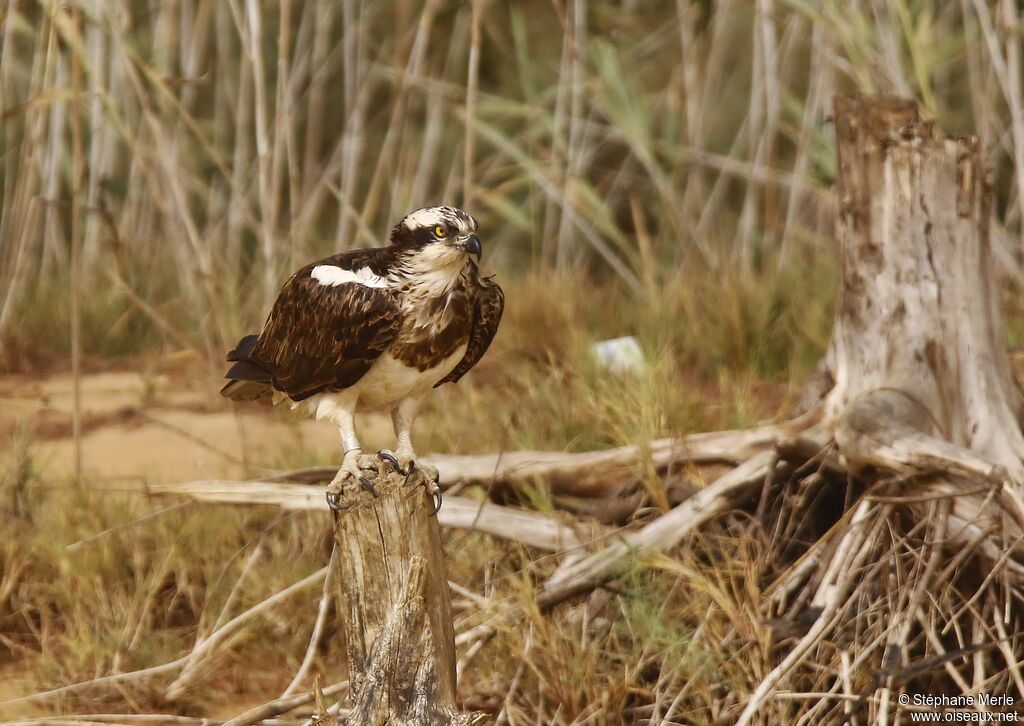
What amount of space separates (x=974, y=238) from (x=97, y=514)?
2739 mm

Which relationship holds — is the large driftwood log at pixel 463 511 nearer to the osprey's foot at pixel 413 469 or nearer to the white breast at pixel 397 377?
the osprey's foot at pixel 413 469

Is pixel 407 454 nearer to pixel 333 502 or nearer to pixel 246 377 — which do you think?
pixel 333 502

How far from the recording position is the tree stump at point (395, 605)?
2902mm

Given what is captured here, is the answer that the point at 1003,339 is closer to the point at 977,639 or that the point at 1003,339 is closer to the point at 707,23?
the point at 977,639

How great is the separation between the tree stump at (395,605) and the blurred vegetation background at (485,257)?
0.57 meters

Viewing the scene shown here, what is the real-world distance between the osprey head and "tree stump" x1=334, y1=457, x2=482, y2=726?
0.52 m

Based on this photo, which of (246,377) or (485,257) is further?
(485,257)

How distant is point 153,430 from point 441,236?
2460 millimetres

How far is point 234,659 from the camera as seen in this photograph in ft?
13.7

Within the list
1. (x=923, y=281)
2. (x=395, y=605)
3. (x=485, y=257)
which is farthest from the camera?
(x=485, y=257)

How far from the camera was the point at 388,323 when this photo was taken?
3.12 m

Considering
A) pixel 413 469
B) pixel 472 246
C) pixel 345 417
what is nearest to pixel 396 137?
pixel 345 417

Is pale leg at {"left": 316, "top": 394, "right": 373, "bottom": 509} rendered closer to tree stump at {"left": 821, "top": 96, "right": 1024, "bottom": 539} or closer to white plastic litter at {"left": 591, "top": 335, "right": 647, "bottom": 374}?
tree stump at {"left": 821, "top": 96, "right": 1024, "bottom": 539}

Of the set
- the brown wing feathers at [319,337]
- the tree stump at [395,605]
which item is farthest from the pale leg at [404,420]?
the tree stump at [395,605]
